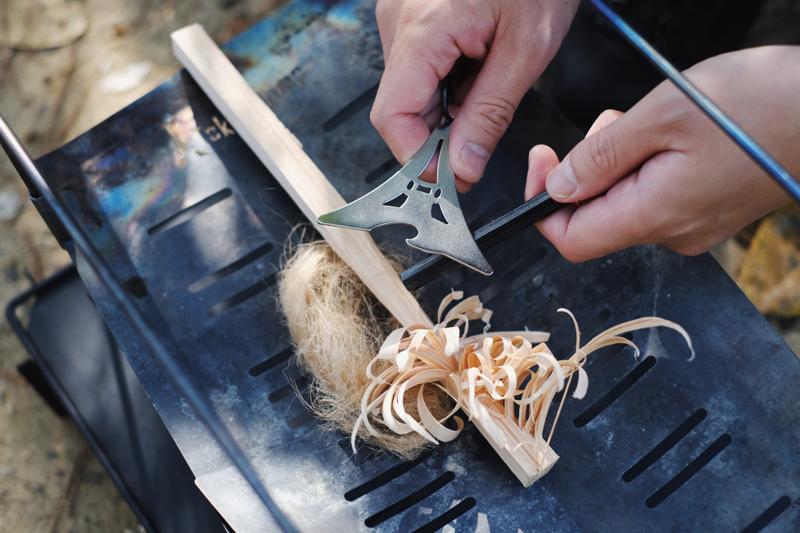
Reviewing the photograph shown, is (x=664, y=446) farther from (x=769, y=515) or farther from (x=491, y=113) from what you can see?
(x=491, y=113)

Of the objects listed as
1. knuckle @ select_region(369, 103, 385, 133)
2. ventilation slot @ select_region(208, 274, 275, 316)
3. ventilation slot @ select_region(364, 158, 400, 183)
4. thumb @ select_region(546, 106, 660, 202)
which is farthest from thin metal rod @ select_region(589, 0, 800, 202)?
ventilation slot @ select_region(208, 274, 275, 316)

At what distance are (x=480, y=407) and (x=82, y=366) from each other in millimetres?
832

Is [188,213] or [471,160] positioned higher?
[471,160]

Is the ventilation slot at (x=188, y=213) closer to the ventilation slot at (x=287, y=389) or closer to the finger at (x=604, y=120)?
the ventilation slot at (x=287, y=389)

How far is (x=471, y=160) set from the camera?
1.09 m

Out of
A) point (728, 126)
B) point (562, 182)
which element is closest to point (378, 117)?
point (562, 182)

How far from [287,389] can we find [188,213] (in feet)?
1.11

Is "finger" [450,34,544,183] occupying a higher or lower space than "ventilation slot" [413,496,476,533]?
higher

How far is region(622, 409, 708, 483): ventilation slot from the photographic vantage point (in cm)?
105

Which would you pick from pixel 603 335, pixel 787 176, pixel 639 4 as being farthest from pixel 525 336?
pixel 639 4

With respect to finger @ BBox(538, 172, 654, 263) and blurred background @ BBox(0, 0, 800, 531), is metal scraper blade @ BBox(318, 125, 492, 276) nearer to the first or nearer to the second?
finger @ BBox(538, 172, 654, 263)

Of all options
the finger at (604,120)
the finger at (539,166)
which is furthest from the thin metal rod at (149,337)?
the finger at (604,120)

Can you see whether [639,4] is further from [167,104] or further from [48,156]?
[48,156]

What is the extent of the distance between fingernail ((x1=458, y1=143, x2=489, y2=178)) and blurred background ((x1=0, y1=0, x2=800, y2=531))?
85 cm
